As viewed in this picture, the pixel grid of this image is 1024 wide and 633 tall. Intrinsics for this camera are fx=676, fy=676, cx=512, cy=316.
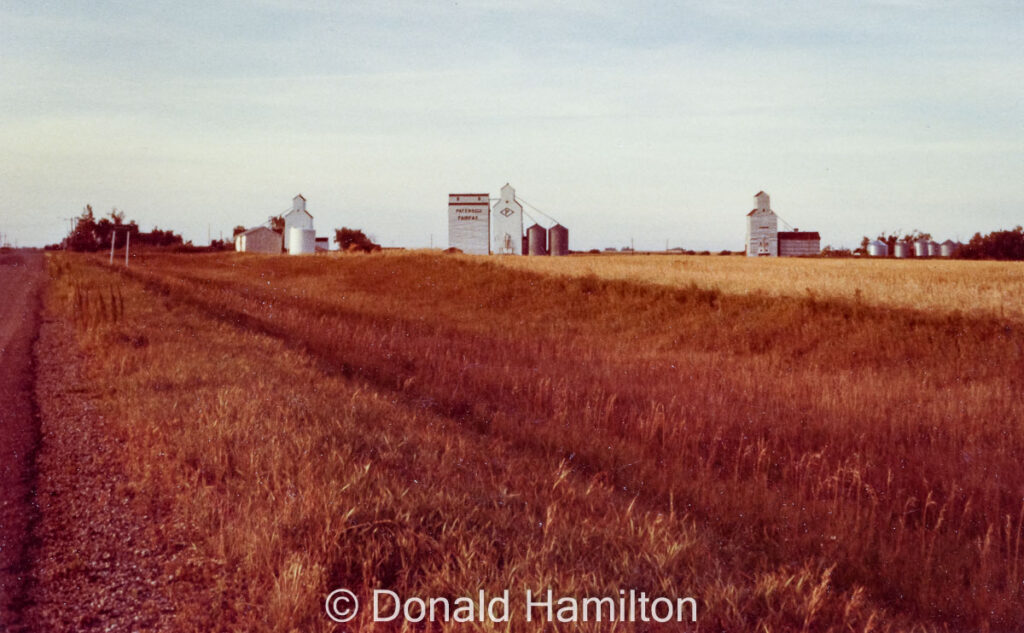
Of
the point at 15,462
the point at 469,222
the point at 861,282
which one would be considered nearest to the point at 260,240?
the point at 469,222

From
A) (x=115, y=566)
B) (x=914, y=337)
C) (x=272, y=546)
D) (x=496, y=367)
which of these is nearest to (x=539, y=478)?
(x=272, y=546)

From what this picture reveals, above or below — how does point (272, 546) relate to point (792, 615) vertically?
above

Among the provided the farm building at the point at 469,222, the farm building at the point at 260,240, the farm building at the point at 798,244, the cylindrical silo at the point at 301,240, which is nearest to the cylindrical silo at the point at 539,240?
the farm building at the point at 469,222

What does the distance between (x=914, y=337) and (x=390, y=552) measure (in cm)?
1378

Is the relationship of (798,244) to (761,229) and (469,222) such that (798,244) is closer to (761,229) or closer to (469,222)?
(761,229)

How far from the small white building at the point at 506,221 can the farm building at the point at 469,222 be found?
0.70 m

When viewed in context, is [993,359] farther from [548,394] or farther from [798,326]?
[548,394]

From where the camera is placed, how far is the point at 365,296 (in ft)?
94.5

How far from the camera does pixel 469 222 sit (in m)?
51.8

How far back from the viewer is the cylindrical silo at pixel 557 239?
52.5 m

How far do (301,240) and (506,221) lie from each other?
3066cm

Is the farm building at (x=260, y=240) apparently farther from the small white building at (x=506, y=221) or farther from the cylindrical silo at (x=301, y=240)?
the small white building at (x=506, y=221)

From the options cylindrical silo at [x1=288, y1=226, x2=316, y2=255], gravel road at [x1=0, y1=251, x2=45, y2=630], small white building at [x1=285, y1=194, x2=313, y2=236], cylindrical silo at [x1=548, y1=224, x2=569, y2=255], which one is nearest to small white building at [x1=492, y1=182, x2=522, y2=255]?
cylindrical silo at [x1=548, y1=224, x2=569, y2=255]

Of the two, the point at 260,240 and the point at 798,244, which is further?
the point at 260,240
